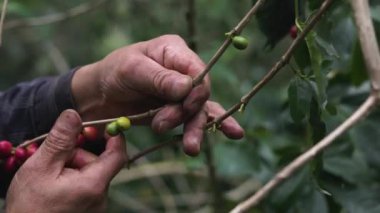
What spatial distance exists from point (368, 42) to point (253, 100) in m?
1.16

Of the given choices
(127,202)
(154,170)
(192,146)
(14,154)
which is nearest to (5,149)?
(14,154)

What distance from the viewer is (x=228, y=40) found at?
874 millimetres

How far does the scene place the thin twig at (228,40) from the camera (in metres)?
0.86

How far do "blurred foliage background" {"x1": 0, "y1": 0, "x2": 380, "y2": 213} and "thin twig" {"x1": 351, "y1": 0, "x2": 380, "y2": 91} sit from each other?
0.19m

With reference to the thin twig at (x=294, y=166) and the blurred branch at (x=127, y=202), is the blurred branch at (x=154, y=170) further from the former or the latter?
the thin twig at (x=294, y=166)

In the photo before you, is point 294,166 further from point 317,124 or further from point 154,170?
point 154,170

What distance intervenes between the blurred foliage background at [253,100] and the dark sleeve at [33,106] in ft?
1.17

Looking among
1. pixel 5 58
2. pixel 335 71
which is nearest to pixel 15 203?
pixel 335 71

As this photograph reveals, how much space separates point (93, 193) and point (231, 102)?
1.20 metres

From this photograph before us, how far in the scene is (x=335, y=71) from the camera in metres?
1.57

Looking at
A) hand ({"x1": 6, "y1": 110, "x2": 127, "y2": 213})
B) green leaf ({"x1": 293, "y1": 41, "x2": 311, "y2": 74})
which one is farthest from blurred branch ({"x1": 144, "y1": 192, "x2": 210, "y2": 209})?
green leaf ({"x1": 293, "y1": 41, "x2": 311, "y2": 74})

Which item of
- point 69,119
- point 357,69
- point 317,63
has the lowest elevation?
point 357,69

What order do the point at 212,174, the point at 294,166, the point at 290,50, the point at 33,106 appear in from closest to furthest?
the point at 294,166 < the point at 290,50 < the point at 33,106 < the point at 212,174

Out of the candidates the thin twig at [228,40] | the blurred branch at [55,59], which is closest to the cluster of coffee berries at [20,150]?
the thin twig at [228,40]
